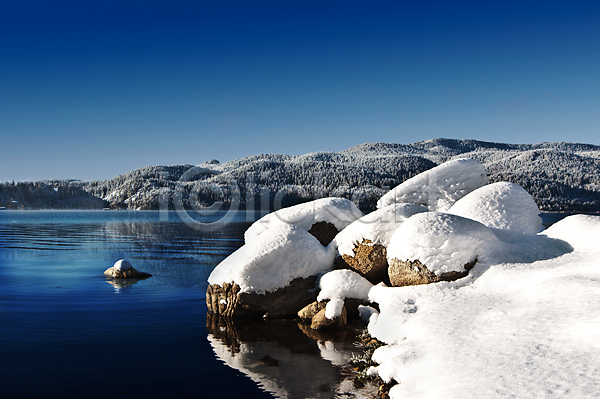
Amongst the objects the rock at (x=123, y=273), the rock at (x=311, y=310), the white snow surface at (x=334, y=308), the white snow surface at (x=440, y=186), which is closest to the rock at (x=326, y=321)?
the white snow surface at (x=334, y=308)

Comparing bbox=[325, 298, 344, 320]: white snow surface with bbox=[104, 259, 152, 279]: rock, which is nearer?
bbox=[325, 298, 344, 320]: white snow surface

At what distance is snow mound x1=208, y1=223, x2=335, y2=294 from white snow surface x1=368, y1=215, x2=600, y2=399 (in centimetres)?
260

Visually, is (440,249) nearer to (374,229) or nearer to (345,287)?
(374,229)

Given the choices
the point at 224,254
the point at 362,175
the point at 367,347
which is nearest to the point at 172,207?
the point at 362,175

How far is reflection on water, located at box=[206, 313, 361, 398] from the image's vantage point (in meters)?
8.29

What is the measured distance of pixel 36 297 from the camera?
1711 cm

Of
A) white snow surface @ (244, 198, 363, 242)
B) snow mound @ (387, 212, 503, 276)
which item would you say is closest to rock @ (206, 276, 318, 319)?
snow mound @ (387, 212, 503, 276)

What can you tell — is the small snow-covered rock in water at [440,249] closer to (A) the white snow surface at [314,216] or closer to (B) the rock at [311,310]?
(B) the rock at [311,310]

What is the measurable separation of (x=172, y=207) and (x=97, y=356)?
16957 cm

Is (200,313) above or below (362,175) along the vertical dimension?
below

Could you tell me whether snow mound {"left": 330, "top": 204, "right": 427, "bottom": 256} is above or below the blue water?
above

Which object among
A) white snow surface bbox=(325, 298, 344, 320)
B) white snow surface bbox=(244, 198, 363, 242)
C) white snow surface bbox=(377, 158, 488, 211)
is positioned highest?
white snow surface bbox=(377, 158, 488, 211)

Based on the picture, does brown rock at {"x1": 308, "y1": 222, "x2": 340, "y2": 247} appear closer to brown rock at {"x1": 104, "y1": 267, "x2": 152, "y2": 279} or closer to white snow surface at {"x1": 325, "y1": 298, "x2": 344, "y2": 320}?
white snow surface at {"x1": 325, "y1": 298, "x2": 344, "y2": 320}

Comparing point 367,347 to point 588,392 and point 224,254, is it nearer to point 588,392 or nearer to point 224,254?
point 588,392
